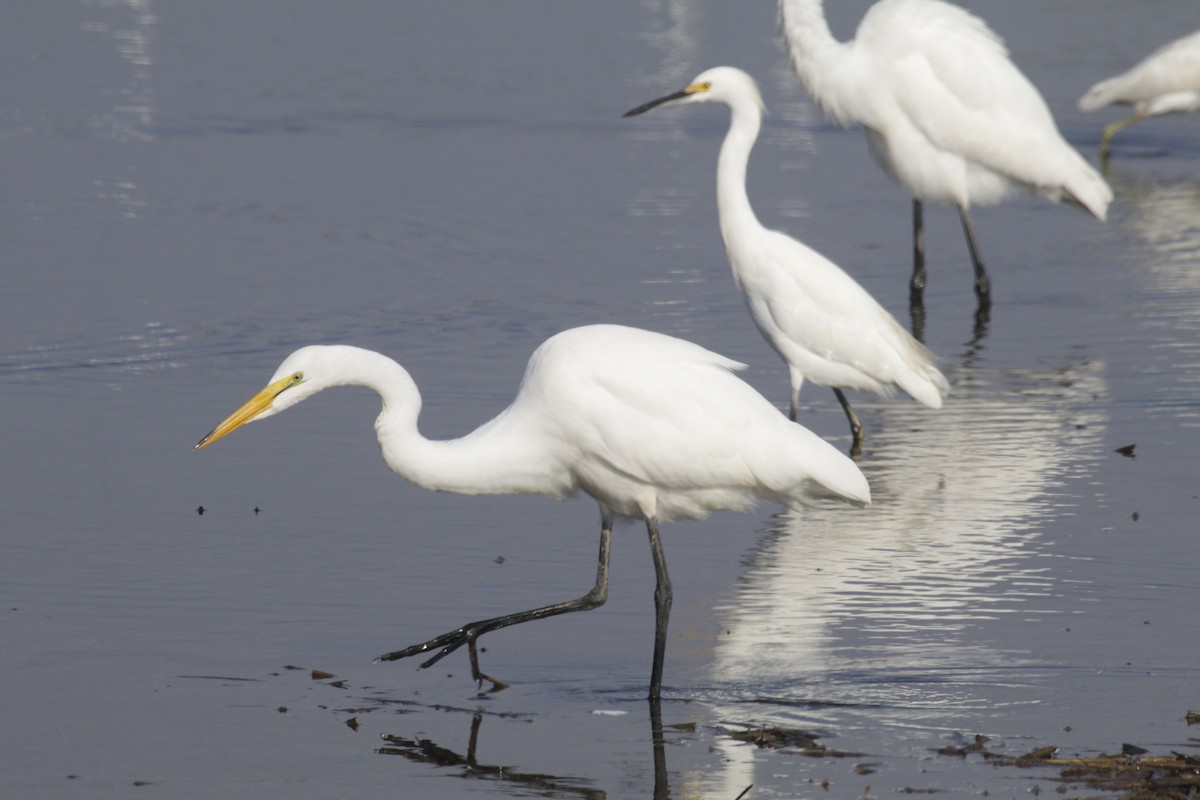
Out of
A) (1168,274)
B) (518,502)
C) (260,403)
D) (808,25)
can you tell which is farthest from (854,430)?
(1168,274)

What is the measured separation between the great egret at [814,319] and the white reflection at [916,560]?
0.29 m

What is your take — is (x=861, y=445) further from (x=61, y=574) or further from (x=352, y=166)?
(x=352, y=166)

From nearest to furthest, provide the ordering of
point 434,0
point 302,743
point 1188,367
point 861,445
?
point 302,743, point 861,445, point 1188,367, point 434,0

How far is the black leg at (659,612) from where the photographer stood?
5.47m

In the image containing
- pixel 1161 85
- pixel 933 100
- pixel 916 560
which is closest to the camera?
pixel 916 560

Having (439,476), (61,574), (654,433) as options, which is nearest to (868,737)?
(654,433)

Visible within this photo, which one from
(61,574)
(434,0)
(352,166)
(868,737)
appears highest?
(868,737)

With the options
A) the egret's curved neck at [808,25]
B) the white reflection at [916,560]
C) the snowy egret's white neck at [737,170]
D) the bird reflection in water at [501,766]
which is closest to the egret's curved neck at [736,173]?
the snowy egret's white neck at [737,170]

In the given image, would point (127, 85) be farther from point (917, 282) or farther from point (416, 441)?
point (416, 441)

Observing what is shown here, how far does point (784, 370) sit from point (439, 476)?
167 inches

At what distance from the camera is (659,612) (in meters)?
5.68

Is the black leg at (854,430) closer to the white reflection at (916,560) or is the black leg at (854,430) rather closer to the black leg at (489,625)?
the white reflection at (916,560)

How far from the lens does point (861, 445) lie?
8320mm

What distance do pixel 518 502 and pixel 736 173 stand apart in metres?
2.23
